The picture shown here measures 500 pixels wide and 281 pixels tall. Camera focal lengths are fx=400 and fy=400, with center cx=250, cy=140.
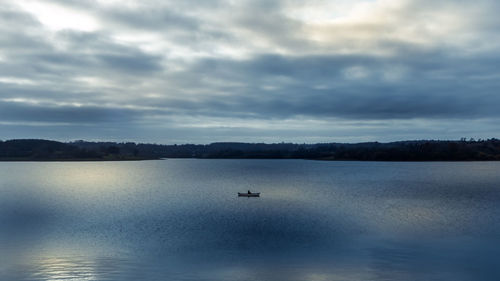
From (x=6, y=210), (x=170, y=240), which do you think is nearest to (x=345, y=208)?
(x=170, y=240)

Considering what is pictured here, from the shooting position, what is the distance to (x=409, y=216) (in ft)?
161

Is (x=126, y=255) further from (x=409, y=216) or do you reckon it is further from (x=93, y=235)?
(x=409, y=216)

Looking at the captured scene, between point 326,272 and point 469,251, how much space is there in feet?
44.1

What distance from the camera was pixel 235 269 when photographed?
2653 centimetres

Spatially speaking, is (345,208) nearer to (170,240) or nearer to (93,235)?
(170,240)

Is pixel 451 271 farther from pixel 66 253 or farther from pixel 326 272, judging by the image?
pixel 66 253

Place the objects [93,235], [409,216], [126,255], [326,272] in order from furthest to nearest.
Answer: [409,216], [93,235], [126,255], [326,272]

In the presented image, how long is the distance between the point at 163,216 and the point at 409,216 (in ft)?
100

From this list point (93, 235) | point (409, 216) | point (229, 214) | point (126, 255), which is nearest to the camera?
point (126, 255)

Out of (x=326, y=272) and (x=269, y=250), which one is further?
(x=269, y=250)

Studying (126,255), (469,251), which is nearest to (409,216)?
(469,251)

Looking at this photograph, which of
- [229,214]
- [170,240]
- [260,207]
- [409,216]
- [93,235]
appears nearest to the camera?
[170,240]

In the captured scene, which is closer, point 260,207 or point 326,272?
point 326,272

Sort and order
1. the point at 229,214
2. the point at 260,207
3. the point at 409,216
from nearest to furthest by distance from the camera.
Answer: the point at 409,216, the point at 229,214, the point at 260,207
